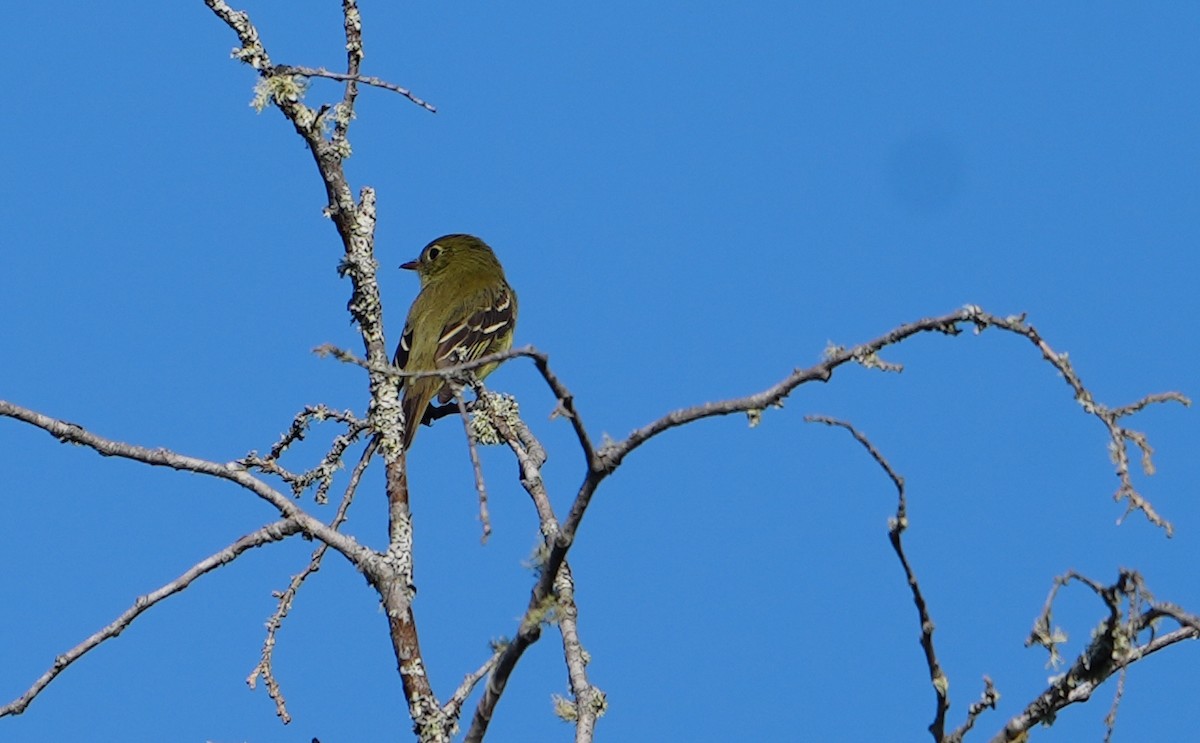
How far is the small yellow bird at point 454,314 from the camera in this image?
32.6 ft

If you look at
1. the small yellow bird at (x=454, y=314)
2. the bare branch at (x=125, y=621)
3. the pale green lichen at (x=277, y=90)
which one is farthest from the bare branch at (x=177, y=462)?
the small yellow bird at (x=454, y=314)

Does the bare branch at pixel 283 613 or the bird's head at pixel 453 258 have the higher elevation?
the bird's head at pixel 453 258

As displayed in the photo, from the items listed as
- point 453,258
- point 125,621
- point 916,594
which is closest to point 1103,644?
point 916,594

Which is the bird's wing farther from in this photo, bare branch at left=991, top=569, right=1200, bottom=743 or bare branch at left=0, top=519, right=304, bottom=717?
bare branch at left=991, top=569, right=1200, bottom=743

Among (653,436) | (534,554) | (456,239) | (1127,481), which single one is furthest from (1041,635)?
(456,239)

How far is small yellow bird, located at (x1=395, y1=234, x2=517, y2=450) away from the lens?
9.93m

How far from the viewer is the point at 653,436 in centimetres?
372

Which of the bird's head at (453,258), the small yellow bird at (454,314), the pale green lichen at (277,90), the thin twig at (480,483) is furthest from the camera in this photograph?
the bird's head at (453,258)

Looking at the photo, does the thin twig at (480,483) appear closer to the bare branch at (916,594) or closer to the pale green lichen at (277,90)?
the bare branch at (916,594)

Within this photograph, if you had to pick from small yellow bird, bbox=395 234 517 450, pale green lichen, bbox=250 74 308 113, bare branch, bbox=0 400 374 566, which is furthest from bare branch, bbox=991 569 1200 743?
small yellow bird, bbox=395 234 517 450

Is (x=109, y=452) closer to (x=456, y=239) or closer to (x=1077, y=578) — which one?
(x=1077, y=578)

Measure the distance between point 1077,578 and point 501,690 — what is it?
5.00 feet

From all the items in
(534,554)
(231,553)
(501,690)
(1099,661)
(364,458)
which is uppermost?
(364,458)

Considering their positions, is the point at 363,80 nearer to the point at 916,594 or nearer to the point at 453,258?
the point at 916,594
